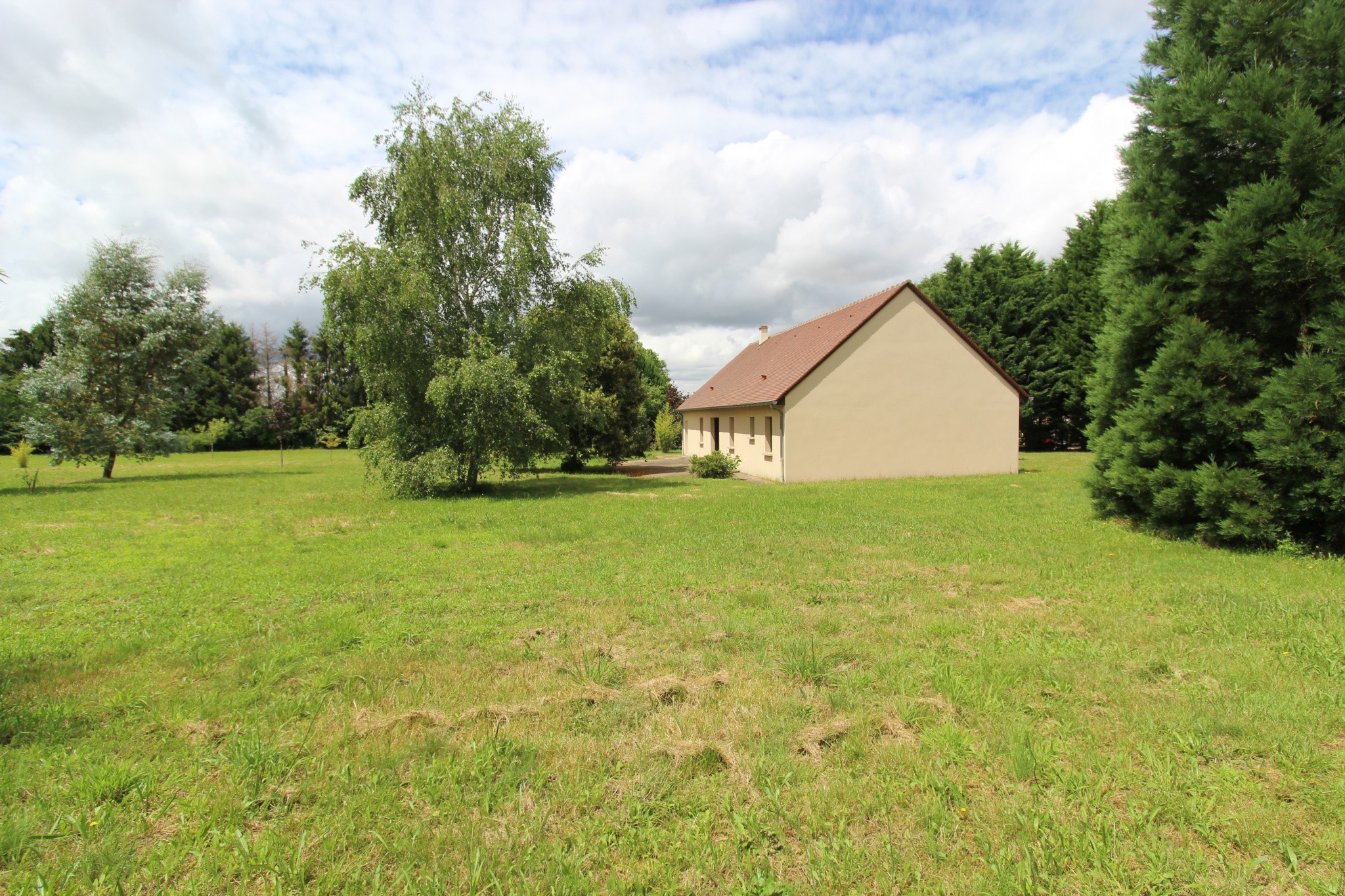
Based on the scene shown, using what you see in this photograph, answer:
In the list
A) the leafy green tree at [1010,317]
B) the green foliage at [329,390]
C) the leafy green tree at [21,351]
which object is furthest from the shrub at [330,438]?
the leafy green tree at [1010,317]

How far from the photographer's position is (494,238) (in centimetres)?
1691

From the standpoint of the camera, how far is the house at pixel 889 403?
19.1 meters

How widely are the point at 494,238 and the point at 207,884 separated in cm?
1646

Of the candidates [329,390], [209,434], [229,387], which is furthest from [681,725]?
[229,387]

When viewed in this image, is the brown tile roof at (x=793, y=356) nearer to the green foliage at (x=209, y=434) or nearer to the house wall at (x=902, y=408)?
the house wall at (x=902, y=408)

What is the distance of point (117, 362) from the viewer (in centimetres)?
2250

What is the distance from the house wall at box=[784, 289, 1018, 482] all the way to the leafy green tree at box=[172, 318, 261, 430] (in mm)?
45066

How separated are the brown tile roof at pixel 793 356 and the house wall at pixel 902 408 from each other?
0.27 metres

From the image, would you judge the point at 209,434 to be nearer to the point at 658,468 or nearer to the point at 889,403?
the point at 658,468

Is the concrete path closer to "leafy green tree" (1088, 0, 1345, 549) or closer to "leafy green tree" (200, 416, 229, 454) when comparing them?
"leafy green tree" (1088, 0, 1345, 549)

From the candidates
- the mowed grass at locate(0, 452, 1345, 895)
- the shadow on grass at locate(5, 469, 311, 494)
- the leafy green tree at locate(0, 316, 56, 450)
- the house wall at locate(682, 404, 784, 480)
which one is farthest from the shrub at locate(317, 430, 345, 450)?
the mowed grass at locate(0, 452, 1345, 895)

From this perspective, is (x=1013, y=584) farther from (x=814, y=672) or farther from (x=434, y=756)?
(x=434, y=756)

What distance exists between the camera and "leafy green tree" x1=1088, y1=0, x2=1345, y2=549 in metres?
7.60

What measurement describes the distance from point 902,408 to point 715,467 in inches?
270
